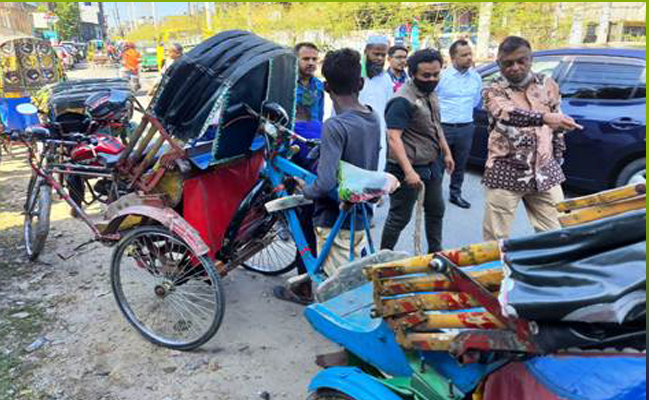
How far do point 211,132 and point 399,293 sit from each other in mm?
2147

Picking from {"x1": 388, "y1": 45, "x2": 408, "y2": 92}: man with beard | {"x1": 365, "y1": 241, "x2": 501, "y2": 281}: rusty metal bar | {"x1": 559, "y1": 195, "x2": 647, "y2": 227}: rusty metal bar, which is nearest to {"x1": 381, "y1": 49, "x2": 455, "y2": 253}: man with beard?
{"x1": 559, "y1": 195, "x2": 647, "y2": 227}: rusty metal bar

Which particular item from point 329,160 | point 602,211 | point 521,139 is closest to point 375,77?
point 521,139

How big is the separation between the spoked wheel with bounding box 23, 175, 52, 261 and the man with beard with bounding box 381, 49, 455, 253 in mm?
3026

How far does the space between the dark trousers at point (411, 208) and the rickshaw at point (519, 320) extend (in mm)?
1723

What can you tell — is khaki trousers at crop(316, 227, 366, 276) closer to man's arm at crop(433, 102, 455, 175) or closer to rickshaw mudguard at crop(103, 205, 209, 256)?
rickshaw mudguard at crop(103, 205, 209, 256)

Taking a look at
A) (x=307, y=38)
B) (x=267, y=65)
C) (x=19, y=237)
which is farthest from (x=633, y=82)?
(x=307, y=38)

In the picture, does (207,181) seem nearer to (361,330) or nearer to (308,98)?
(308,98)

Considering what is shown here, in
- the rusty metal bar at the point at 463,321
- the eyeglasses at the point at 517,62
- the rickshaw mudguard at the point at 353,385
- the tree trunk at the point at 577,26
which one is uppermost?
the tree trunk at the point at 577,26

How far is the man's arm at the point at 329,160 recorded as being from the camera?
2.70 meters

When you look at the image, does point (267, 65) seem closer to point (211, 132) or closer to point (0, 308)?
point (211, 132)

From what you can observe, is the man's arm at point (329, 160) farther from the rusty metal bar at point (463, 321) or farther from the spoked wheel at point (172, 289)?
the rusty metal bar at point (463, 321)

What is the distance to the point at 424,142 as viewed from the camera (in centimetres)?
366

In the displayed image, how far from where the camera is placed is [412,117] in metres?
3.56

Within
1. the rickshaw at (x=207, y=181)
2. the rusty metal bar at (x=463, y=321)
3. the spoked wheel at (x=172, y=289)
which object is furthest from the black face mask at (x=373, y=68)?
the rusty metal bar at (x=463, y=321)
